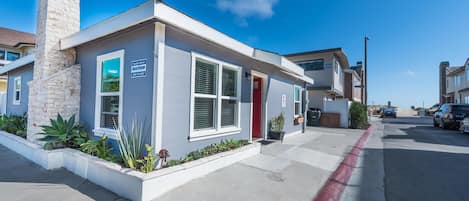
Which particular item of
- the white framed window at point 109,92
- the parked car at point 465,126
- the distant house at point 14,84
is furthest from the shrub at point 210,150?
the parked car at point 465,126

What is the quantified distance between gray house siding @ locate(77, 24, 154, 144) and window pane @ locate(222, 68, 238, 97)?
2.18m

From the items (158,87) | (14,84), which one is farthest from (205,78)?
(14,84)

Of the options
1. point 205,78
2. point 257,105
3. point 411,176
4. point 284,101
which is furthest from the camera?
point 284,101

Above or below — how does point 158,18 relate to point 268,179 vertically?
above

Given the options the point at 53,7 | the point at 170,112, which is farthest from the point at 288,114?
the point at 53,7

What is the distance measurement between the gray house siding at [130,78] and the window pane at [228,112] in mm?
2190

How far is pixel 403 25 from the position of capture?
12.3 metres

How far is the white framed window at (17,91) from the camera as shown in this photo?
9.89m

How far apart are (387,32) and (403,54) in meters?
4.74

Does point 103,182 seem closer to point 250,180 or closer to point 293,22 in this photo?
point 250,180

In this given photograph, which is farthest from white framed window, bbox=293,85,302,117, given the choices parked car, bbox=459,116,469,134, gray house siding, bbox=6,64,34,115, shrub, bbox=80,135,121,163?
gray house siding, bbox=6,64,34,115

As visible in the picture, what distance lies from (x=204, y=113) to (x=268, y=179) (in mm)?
2139

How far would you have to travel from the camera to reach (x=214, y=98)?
5.27 metres

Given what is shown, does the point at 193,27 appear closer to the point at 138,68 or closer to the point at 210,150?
the point at 138,68
